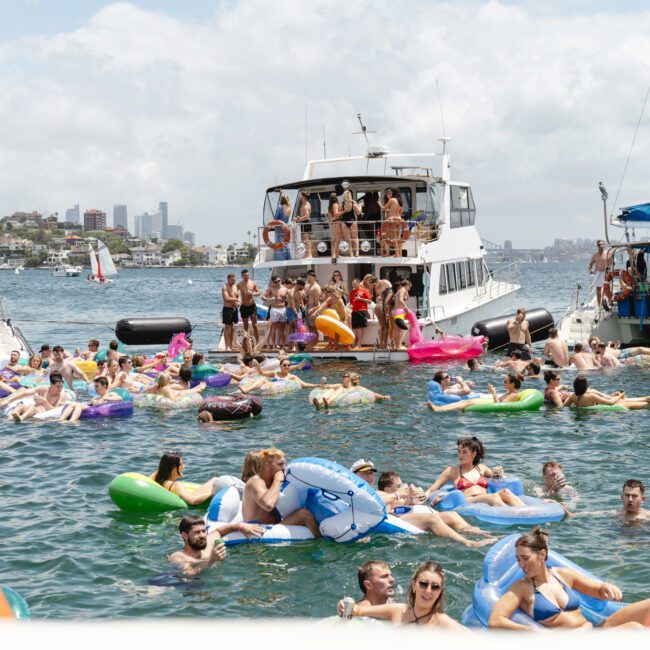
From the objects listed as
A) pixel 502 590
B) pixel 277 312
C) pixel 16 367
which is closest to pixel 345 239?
pixel 277 312

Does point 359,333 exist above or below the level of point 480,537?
above

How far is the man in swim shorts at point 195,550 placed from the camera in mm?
8219

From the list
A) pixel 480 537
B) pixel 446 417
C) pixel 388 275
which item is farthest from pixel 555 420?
pixel 388 275

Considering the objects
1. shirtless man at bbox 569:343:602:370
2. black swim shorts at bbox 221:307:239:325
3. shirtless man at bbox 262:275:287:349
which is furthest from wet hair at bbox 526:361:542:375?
A: black swim shorts at bbox 221:307:239:325

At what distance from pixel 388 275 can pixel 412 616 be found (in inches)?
692

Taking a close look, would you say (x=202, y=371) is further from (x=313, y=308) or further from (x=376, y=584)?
(x=376, y=584)

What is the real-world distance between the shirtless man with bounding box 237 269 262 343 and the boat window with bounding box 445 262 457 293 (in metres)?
5.66

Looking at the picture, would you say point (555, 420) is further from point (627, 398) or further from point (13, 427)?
point (13, 427)

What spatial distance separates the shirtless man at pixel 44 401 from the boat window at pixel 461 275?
13.2m

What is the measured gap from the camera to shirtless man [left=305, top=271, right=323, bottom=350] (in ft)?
71.4

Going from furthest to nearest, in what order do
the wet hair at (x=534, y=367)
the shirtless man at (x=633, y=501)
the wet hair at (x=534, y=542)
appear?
the wet hair at (x=534, y=367) → the shirtless man at (x=633, y=501) → the wet hair at (x=534, y=542)

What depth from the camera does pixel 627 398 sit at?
53.0 ft

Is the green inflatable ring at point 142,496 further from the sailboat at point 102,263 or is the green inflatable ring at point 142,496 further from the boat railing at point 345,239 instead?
the sailboat at point 102,263

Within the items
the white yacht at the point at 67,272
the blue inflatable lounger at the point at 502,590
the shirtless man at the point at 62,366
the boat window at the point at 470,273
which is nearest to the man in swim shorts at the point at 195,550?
the blue inflatable lounger at the point at 502,590
